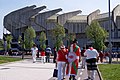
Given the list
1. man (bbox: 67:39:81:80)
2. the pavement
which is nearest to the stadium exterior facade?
the pavement

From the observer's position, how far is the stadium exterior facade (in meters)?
87.2

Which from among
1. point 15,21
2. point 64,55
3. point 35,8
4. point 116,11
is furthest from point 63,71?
point 15,21

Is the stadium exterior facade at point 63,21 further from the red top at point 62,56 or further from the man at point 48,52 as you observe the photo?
the red top at point 62,56

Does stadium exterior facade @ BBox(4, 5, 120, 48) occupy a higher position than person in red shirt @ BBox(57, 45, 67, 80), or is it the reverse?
stadium exterior facade @ BBox(4, 5, 120, 48)

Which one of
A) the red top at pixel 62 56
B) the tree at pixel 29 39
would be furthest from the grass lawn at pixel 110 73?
the tree at pixel 29 39

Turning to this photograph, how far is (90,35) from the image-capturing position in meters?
59.9

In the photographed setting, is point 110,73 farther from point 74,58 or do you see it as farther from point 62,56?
point 74,58

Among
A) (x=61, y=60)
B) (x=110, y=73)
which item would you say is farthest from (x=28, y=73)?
(x=110, y=73)

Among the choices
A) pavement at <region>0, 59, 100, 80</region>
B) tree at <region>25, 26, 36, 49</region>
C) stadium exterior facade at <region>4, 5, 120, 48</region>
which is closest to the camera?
pavement at <region>0, 59, 100, 80</region>

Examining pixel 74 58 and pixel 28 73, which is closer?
pixel 74 58

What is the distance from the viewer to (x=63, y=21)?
326ft

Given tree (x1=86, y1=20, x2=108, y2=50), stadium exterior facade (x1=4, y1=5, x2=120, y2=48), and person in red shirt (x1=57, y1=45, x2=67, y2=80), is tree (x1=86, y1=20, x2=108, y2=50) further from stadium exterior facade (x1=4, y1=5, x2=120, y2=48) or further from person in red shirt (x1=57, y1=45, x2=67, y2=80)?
person in red shirt (x1=57, y1=45, x2=67, y2=80)

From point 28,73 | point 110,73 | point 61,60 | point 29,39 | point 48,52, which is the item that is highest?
point 29,39

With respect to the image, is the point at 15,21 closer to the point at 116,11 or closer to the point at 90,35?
the point at 116,11
